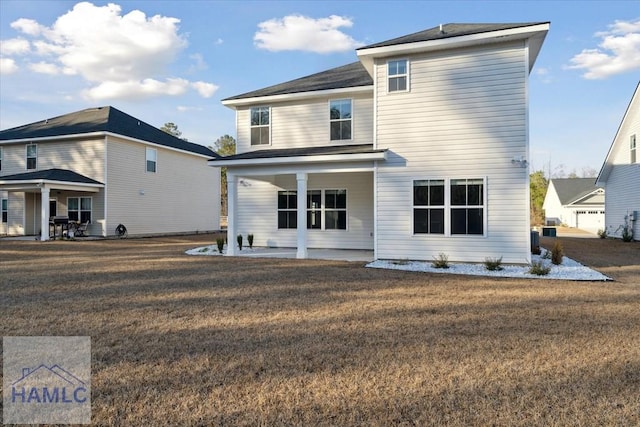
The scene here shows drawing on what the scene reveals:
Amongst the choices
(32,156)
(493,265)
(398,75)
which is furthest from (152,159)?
(493,265)

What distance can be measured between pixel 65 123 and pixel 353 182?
17888mm

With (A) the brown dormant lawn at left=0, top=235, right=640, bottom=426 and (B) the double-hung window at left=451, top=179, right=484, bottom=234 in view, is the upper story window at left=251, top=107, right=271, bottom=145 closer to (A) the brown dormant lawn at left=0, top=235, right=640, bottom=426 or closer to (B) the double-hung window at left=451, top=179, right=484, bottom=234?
(B) the double-hung window at left=451, top=179, right=484, bottom=234

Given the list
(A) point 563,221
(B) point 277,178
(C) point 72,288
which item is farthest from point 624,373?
(A) point 563,221

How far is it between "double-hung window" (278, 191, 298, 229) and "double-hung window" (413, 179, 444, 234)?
207 inches

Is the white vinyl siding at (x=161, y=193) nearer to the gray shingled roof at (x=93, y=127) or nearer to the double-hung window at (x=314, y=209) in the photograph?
the gray shingled roof at (x=93, y=127)

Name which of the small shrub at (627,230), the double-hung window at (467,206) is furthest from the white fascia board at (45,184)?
the small shrub at (627,230)

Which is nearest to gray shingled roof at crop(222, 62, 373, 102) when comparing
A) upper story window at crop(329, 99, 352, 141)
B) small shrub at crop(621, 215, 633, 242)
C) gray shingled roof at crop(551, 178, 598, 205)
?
upper story window at crop(329, 99, 352, 141)

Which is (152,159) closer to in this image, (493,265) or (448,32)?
(448,32)

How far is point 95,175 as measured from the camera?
65.8 ft

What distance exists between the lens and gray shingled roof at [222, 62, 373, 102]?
1336 centimetres

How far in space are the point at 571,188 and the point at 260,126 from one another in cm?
3846

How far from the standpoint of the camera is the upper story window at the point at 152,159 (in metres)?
22.4

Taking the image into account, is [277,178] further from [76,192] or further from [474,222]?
[76,192]

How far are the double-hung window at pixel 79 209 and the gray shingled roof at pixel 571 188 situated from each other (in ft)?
130
